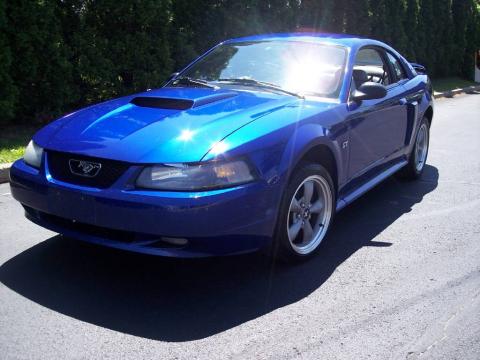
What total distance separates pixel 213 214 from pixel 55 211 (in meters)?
0.98

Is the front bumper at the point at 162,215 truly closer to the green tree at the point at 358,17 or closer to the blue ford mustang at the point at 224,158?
the blue ford mustang at the point at 224,158

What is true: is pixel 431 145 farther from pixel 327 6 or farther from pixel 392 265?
pixel 327 6

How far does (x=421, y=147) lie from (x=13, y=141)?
495 cm

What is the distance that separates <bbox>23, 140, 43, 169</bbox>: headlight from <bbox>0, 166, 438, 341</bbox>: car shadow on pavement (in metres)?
0.68

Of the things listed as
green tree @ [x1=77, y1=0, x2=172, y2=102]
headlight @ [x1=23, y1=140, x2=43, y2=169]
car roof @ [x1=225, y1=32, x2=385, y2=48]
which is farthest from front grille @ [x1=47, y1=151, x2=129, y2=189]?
green tree @ [x1=77, y1=0, x2=172, y2=102]

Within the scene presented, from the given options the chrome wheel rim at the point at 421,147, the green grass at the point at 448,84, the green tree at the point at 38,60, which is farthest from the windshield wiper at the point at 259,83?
the green grass at the point at 448,84

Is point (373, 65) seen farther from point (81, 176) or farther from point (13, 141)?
point (13, 141)

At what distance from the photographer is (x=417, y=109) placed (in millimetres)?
5844

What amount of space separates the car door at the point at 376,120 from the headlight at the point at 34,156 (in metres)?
2.22

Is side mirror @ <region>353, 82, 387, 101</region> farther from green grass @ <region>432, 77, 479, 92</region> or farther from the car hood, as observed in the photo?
green grass @ <region>432, 77, 479, 92</region>

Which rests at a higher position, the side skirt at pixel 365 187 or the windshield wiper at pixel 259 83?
the windshield wiper at pixel 259 83

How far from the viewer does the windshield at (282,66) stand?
443cm

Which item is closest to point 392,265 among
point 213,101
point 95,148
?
point 213,101

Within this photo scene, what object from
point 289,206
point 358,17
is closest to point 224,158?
point 289,206
